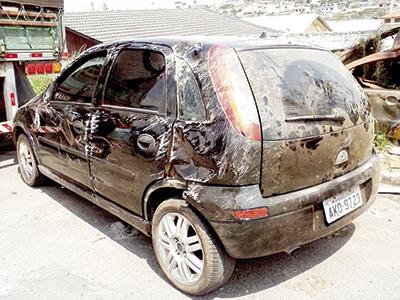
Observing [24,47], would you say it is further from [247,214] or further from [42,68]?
[247,214]

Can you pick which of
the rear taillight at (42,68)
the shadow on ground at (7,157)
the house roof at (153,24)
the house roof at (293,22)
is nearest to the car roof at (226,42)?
the rear taillight at (42,68)

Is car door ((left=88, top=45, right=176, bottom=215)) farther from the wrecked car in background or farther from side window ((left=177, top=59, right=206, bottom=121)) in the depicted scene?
the wrecked car in background

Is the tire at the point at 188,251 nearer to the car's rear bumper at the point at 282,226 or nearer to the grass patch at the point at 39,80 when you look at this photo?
the car's rear bumper at the point at 282,226

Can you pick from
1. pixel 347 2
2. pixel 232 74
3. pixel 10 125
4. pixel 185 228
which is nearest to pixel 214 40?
pixel 232 74

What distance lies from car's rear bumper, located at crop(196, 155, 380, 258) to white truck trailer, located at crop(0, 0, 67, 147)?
4.18 meters

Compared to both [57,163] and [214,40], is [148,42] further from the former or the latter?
[57,163]

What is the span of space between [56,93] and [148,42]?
59.7 inches

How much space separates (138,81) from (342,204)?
1.78m

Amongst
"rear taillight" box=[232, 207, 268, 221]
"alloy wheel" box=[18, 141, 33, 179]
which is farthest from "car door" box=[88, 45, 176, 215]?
"alloy wheel" box=[18, 141, 33, 179]

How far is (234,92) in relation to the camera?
2467 millimetres

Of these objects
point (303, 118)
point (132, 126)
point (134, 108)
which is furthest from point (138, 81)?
point (303, 118)

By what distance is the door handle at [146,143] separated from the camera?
2.80 metres

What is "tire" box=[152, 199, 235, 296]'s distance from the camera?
258 centimetres

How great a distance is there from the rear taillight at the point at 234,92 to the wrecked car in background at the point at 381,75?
3166 mm
